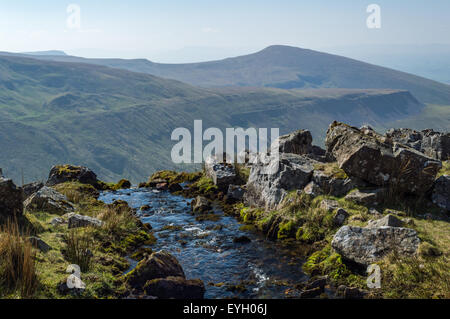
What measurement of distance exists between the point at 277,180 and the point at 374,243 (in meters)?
8.30

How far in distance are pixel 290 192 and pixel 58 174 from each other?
74.2ft

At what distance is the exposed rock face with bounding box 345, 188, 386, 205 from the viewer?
18047mm

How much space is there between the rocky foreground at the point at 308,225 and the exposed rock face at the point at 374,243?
1.4 inches

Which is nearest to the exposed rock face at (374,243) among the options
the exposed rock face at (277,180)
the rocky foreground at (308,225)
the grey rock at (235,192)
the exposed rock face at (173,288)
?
the rocky foreground at (308,225)

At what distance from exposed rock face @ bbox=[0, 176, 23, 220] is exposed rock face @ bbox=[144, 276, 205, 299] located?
7122mm

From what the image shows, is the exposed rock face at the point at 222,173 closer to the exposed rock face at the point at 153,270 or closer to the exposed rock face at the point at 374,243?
the exposed rock face at the point at 374,243

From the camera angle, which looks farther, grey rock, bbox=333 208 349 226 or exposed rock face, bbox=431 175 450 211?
exposed rock face, bbox=431 175 450 211

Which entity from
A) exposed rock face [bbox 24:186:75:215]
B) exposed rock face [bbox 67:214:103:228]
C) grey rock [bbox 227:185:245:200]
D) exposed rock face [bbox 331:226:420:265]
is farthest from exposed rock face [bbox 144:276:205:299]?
grey rock [bbox 227:185:245:200]

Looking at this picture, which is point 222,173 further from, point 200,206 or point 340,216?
point 340,216

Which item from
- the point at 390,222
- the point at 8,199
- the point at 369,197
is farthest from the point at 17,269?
the point at 369,197

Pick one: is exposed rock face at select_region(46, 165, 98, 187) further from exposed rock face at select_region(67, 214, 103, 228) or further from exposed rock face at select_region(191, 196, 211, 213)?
exposed rock face at select_region(67, 214, 103, 228)

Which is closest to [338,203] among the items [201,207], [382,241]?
[382,241]

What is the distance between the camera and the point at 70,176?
1268 inches

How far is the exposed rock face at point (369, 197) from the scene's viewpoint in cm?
1805
